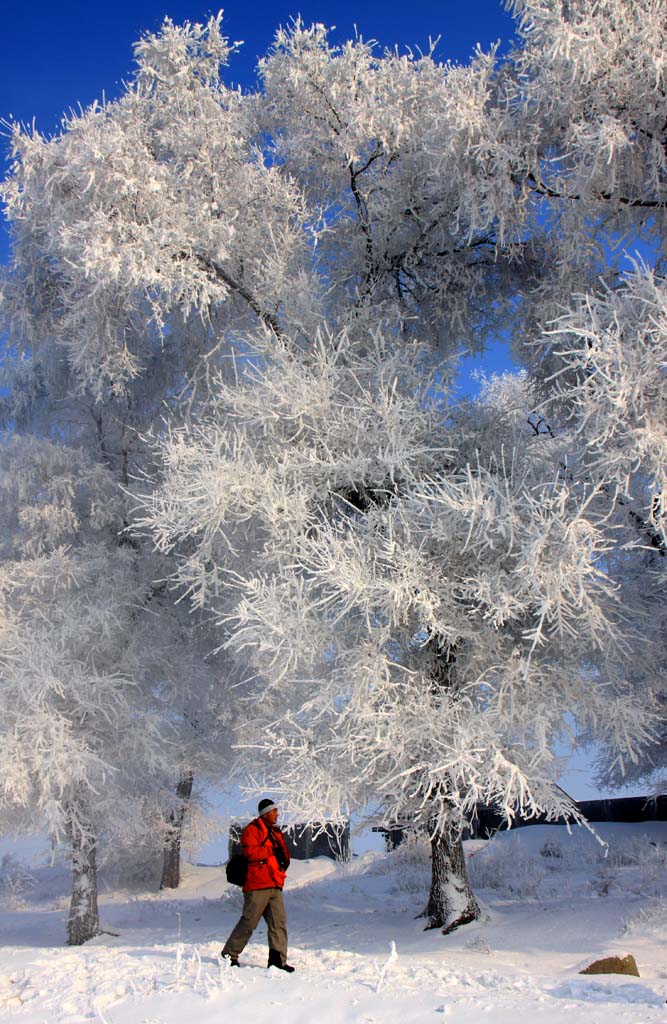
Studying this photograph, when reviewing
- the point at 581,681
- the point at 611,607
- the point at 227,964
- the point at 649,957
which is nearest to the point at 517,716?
the point at 581,681

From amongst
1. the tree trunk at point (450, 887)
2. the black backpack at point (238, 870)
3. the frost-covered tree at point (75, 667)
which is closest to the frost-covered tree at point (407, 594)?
the tree trunk at point (450, 887)

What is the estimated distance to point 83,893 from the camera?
1302 cm

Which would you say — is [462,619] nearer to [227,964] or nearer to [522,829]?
[227,964]

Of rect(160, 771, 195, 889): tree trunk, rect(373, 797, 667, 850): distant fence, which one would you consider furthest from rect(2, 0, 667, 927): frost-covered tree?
rect(373, 797, 667, 850): distant fence

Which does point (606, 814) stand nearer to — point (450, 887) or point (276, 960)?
point (450, 887)

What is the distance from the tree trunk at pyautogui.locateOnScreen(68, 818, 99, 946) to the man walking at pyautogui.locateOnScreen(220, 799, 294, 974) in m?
5.64

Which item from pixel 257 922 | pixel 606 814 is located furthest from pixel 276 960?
pixel 606 814

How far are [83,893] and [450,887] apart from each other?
5.58m

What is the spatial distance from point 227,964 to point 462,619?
426 centimetres

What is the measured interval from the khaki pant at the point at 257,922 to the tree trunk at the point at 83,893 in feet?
18.4

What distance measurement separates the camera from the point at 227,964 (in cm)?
740

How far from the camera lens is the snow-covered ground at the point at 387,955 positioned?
240 inches

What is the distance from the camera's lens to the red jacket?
25.3 ft

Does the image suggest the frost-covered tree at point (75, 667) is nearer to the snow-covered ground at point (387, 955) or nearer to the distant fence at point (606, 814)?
the snow-covered ground at point (387, 955)
